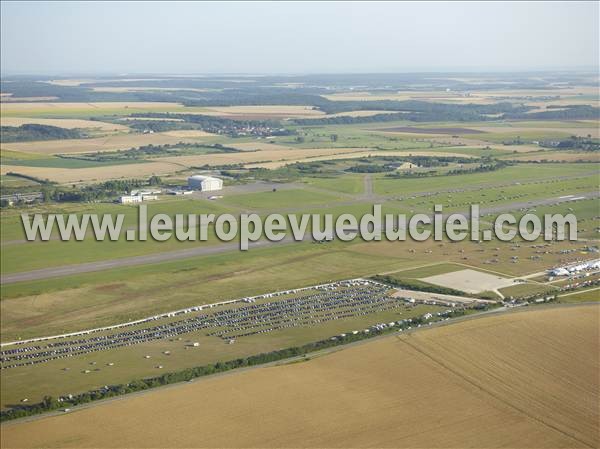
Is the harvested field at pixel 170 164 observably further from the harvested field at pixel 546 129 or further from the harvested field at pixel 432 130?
the harvested field at pixel 546 129

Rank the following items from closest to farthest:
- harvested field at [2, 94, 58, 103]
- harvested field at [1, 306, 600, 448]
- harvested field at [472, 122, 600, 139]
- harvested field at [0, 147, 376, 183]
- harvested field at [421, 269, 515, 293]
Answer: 1. harvested field at [1, 306, 600, 448]
2. harvested field at [421, 269, 515, 293]
3. harvested field at [0, 147, 376, 183]
4. harvested field at [472, 122, 600, 139]
5. harvested field at [2, 94, 58, 103]

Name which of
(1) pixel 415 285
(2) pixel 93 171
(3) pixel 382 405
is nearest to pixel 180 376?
(3) pixel 382 405

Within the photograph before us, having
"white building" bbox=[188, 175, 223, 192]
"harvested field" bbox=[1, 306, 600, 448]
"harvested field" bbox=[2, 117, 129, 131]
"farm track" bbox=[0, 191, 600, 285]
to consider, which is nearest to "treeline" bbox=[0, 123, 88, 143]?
"harvested field" bbox=[2, 117, 129, 131]

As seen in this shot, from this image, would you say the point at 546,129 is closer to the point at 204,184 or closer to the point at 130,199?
the point at 204,184

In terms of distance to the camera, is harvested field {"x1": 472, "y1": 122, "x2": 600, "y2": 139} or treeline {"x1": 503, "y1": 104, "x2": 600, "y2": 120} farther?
treeline {"x1": 503, "y1": 104, "x2": 600, "y2": 120}

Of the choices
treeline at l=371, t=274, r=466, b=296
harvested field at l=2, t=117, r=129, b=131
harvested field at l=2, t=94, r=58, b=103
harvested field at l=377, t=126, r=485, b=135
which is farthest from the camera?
harvested field at l=2, t=94, r=58, b=103

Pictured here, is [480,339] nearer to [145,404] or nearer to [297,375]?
[297,375]

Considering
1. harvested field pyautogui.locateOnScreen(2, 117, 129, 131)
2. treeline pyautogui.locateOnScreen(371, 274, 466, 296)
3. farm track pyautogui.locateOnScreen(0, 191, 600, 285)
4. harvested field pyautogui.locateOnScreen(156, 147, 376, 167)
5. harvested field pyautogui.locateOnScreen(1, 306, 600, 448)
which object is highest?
harvested field pyautogui.locateOnScreen(2, 117, 129, 131)

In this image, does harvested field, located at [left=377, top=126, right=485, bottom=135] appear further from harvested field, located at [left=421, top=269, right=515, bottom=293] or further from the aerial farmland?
harvested field, located at [left=421, top=269, right=515, bottom=293]

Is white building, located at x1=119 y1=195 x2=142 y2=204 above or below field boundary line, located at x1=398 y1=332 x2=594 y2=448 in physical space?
above
